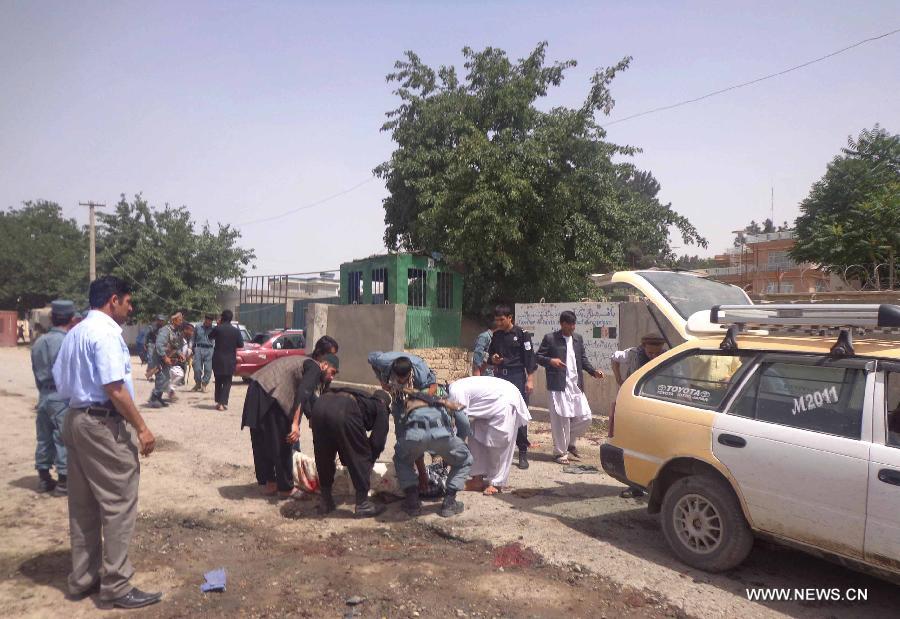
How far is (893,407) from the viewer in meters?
3.64

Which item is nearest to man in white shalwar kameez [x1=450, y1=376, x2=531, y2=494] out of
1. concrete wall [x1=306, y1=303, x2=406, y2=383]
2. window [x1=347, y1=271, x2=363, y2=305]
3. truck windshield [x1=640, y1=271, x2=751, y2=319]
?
truck windshield [x1=640, y1=271, x2=751, y2=319]

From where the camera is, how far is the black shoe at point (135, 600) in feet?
12.0

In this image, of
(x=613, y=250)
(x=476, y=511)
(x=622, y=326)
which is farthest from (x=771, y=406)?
(x=613, y=250)

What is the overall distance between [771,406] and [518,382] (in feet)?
11.5

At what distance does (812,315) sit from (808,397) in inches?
21.1

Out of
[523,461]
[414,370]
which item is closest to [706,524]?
[414,370]

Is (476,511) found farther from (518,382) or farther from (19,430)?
(19,430)

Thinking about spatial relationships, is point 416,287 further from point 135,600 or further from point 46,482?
point 135,600

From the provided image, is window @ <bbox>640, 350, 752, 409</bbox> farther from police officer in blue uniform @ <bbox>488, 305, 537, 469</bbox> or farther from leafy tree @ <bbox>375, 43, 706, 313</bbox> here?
leafy tree @ <bbox>375, 43, 706, 313</bbox>

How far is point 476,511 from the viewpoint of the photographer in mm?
5520

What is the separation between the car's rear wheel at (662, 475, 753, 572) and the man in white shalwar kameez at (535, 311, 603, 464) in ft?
9.40

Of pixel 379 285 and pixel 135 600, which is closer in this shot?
pixel 135 600

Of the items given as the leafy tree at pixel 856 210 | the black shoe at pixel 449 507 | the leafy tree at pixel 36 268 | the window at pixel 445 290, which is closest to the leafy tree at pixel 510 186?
the window at pixel 445 290

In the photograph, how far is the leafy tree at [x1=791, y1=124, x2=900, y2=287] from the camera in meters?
17.1
